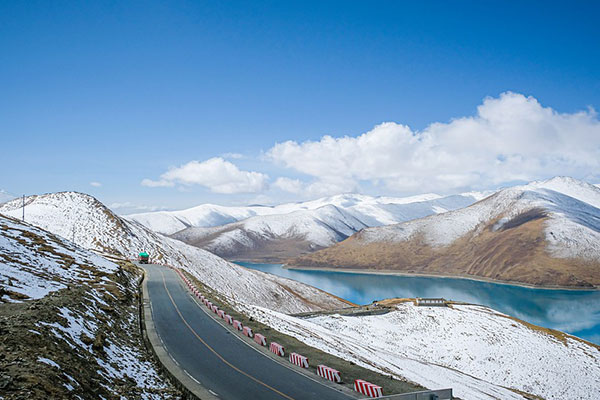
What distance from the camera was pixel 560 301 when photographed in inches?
4636

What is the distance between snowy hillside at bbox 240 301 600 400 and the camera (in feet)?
122

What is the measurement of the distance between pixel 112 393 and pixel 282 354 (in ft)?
35.4

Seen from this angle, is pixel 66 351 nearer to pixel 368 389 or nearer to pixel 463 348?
pixel 368 389

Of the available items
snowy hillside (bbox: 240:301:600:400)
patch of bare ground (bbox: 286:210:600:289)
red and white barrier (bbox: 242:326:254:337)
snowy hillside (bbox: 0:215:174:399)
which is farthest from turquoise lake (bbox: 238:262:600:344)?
snowy hillside (bbox: 0:215:174:399)

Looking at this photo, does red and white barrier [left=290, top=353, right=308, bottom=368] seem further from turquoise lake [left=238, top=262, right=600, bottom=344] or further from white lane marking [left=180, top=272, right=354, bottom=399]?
turquoise lake [left=238, top=262, right=600, bottom=344]

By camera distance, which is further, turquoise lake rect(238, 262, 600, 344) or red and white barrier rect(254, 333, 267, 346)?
turquoise lake rect(238, 262, 600, 344)

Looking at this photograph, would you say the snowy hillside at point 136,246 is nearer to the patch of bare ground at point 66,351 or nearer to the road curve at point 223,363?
the road curve at point 223,363

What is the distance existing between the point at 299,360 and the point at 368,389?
526 cm

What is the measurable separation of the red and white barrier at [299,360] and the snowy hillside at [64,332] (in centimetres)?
702

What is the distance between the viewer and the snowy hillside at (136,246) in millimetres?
73875

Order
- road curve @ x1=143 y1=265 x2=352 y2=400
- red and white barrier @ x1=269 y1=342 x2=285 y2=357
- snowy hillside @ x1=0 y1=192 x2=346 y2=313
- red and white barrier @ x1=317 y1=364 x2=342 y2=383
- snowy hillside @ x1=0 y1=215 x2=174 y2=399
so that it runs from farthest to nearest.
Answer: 1. snowy hillside @ x1=0 y1=192 x2=346 y2=313
2. red and white barrier @ x1=269 y1=342 x2=285 y2=357
3. red and white barrier @ x1=317 y1=364 x2=342 y2=383
4. road curve @ x1=143 y1=265 x2=352 y2=400
5. snowy hillside @ x1=0 y1=215 x2=174 y2=399

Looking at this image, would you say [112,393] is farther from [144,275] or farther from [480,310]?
[480,310]

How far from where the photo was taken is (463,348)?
167ft

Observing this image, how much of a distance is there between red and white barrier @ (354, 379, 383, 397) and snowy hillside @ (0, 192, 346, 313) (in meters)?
53.2
